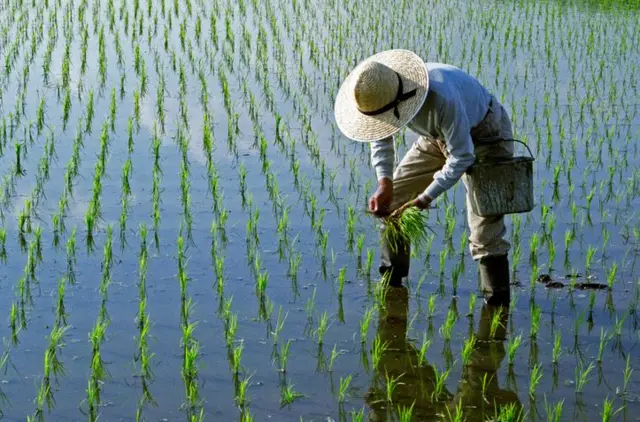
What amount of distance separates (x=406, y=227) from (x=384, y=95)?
663 millimetres

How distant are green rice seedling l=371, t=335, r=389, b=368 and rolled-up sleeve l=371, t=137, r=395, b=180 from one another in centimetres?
64

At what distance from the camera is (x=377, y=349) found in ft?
12.7

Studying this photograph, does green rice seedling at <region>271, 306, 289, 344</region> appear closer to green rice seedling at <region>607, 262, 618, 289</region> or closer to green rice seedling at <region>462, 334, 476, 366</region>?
green rice seedling at <region>462, 334, 476, 366</region>

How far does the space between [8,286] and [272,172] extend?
1994 millimetres

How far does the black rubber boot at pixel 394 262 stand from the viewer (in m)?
4.63

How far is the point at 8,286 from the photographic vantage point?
4500 millimetres

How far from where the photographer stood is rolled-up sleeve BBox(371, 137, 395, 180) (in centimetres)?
424

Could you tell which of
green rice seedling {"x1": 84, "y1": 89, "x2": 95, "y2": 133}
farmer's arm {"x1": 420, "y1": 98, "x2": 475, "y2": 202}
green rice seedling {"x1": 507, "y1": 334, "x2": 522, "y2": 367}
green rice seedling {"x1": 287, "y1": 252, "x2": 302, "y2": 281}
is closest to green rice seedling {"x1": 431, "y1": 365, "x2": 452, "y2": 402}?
green rice seedling {"x1": 507, "y1": 334, "x2": 522, "y2": 367}

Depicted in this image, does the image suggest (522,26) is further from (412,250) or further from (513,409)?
Result: (513,409)

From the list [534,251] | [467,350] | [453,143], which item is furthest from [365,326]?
[534,251]

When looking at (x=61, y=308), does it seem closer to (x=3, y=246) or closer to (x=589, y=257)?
(x=3, y=246)

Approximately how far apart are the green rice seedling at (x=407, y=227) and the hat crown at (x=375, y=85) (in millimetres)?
571

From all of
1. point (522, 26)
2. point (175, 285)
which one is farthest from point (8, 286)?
point (522, 26)

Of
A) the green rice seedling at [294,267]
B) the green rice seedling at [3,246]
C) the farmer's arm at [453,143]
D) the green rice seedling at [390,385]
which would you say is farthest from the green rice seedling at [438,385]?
the green rice seedling at [3,246]
